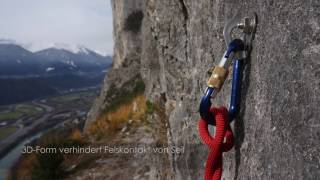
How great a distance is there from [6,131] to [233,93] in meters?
92.9

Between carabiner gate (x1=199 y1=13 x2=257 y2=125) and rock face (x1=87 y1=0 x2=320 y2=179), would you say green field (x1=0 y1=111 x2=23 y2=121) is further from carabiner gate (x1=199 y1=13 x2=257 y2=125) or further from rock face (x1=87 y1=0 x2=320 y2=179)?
carabiner gate (x1=199 y1=13 x2=257 y2=125)

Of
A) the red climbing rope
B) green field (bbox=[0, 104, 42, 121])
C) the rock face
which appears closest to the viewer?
the rock face

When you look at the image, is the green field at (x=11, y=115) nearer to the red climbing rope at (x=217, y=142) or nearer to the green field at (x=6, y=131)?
the green field at (x=6, y=131)

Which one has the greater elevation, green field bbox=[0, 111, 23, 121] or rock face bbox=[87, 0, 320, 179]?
rock face bbox=[87, 0, 320, 179]

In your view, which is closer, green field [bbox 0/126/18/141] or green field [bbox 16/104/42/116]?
green field [bbox 0/126/18/141]

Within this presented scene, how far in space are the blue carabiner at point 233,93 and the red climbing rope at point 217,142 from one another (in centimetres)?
4

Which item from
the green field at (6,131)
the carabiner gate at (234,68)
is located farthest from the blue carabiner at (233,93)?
the green field at (6,131)

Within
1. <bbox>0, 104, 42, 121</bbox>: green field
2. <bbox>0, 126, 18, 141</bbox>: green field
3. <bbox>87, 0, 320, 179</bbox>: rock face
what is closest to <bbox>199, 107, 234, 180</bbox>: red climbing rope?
<bbox>87, 0, 320, 179</bbox>: rock face

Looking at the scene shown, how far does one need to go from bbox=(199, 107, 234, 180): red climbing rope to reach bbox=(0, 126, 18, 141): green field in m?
85.9

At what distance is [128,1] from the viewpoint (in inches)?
1048

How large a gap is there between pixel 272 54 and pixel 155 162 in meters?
5.58

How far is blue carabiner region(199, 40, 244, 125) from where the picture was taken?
2.31 meters

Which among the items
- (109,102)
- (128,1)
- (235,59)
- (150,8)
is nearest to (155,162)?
(150,8)

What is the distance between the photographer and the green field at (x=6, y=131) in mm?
85419
